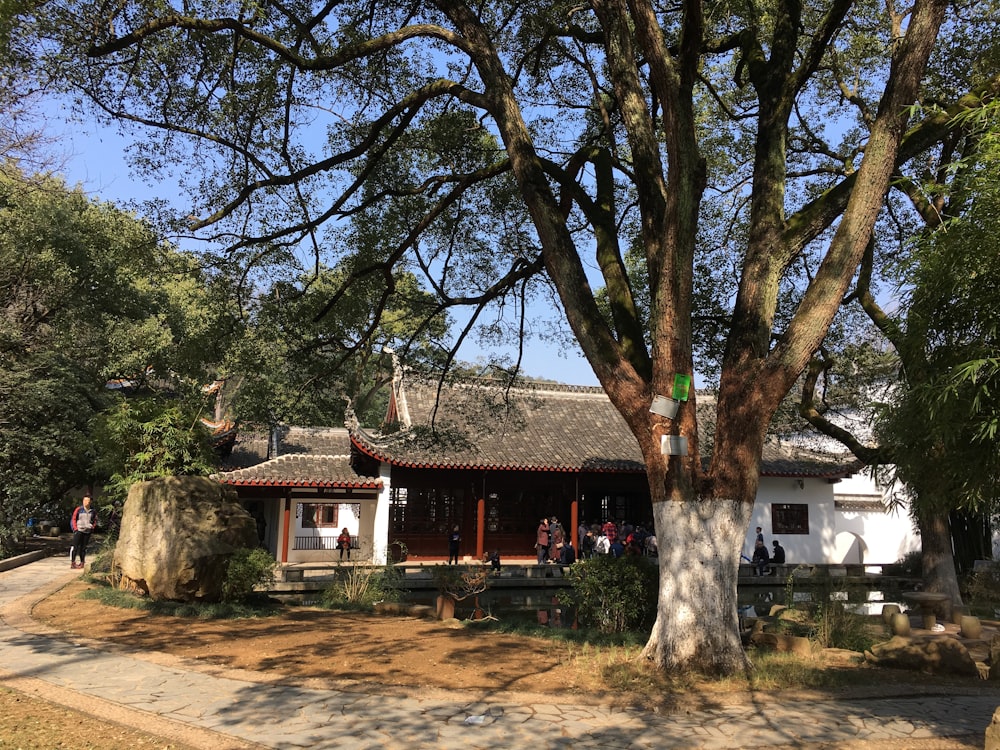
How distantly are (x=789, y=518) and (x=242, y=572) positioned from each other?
1795 centimetres

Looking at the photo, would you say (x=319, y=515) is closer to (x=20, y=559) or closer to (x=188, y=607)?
(x=20, y=559)

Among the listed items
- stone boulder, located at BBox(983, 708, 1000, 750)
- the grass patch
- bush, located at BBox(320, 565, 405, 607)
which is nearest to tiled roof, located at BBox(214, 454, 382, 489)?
bush, located at BBox(320, 565, 405, 607)

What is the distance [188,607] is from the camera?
883cm

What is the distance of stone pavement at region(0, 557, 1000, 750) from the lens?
4.33m

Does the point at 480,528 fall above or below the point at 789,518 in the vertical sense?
below

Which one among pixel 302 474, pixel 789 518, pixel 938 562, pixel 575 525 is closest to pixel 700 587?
pixel 938 562

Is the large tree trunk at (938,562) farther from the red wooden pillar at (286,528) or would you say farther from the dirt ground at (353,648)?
the red wooden pillar at (286,528)

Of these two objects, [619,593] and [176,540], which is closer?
[619,593]

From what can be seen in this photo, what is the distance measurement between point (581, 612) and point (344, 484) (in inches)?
483

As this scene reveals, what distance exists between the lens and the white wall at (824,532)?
2194 centimetres

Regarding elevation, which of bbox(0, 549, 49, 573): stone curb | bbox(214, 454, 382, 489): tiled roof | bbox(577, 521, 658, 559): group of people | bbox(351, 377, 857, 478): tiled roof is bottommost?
bbox(0, 549, 49, 573): stone curb

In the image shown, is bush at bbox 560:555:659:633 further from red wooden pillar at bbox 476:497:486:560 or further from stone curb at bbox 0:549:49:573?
red wooden pillar at bbox 476:497:486:560

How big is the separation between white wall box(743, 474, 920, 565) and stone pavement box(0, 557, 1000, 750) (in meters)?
16.6

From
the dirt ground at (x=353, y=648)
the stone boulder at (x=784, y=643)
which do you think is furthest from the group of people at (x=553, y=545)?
the stone boulder at (x=784, y=643)
